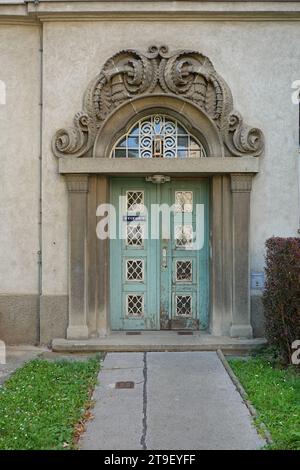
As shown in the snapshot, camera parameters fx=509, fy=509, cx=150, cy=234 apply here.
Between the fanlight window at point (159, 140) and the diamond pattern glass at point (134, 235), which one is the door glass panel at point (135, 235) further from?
the fanlight window at point (159, 140)

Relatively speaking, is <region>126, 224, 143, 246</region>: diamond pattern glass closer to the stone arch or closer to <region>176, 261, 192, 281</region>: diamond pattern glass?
<region>176, 261, 192, 281</region>: diamond pattern glass

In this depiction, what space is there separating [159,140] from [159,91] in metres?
0.73

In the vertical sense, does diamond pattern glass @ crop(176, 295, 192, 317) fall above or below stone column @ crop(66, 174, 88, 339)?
below

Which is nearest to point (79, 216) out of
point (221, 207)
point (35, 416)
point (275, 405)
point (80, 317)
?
point (80, 317)

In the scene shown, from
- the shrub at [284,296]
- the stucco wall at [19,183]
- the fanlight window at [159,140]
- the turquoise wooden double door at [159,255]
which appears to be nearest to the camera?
the shrub at [284,296]

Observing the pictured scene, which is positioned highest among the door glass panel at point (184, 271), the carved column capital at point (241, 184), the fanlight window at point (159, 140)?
the fanlight window at point (159, 140)

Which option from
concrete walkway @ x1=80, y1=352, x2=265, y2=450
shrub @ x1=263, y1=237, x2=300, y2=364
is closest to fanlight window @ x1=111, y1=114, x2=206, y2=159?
shrub @ x1=263, y1=237, x2=300, y2=364

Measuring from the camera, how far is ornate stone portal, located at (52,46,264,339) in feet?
24.3

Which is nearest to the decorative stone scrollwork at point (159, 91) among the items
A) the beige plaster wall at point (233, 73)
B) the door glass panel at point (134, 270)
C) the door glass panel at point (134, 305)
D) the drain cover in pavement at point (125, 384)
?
the beige plaster wall at point (233, 73)

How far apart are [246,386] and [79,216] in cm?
342

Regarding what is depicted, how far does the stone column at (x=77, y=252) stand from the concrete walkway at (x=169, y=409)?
1001 mm

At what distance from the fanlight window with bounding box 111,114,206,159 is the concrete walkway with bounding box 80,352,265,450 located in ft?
10.1

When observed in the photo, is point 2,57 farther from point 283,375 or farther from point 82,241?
point 283,375

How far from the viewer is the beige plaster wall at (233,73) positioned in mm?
7531
